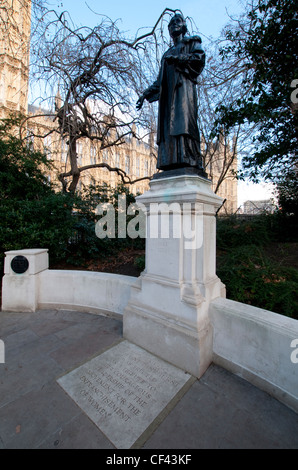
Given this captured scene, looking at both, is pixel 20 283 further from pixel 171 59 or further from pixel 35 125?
pixel 35 125

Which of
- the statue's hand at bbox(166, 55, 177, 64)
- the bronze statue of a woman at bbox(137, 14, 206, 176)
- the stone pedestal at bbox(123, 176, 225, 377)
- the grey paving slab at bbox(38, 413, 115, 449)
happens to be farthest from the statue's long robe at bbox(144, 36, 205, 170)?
the grey paving slab at bbox(38, 413, 115, 449)

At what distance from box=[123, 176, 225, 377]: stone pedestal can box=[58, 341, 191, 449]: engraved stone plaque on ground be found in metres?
0.21

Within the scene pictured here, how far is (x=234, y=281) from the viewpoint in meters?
3.45

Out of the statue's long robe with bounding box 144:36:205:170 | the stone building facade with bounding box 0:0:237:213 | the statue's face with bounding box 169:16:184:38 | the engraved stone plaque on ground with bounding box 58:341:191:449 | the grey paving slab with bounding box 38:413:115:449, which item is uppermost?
the stone building facade with bounding box 0:0:237:213

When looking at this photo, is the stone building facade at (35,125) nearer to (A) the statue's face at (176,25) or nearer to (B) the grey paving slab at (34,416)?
(A) the statue's face at (176,25)

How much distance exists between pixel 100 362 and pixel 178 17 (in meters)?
4.54

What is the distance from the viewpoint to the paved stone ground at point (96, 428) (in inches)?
64.3

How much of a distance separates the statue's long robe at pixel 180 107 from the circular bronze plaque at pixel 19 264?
116 inches

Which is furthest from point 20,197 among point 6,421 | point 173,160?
point 6,421

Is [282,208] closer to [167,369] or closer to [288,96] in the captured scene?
[288,96]

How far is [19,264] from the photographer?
3.83 metres

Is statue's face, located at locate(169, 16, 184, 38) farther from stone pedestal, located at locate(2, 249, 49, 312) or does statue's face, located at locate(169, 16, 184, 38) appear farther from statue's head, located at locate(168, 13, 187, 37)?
stone pedestal, located at locate(2, 249, 49, 312)

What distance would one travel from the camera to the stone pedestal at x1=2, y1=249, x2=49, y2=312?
385 centimetres

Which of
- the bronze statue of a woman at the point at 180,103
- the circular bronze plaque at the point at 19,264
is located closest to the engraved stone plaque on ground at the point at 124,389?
the circular bronze plaque at the point at 19,264
